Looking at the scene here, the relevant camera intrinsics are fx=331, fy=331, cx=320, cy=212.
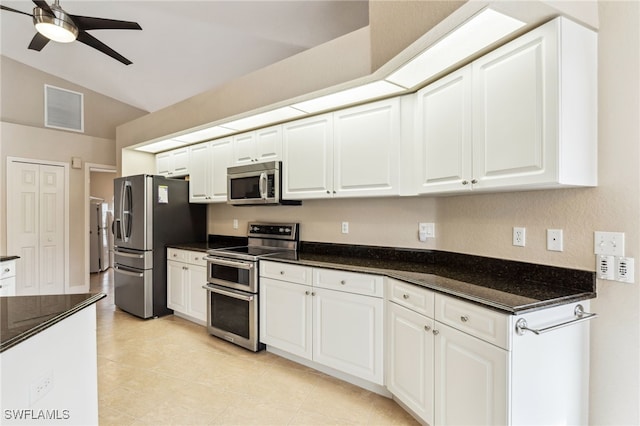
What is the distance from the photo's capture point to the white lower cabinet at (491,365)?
144cm

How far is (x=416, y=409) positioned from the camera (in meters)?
1.95

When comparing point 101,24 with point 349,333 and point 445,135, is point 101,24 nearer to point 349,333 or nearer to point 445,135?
point 445,135

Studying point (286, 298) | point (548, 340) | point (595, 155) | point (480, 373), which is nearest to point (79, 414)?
point (286, 298)

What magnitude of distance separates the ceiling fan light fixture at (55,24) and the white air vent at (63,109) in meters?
2.94

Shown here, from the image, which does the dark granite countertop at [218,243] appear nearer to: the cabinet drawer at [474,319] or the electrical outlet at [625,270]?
the cabinet drawer at [474,319]

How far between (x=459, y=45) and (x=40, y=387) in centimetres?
241

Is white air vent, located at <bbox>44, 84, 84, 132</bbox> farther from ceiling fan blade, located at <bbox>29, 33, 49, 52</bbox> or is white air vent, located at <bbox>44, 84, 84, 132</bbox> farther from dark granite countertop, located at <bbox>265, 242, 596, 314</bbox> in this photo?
dark granite countertop, located at <bbox>265, 242, 596, 314</bbox>

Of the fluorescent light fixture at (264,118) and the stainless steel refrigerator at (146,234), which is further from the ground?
the fluorescent light fixture at (264,118)

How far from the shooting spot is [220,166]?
12.8 ft

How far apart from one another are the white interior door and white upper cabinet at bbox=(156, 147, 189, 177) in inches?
73.7

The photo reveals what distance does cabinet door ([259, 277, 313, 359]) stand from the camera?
2660 mm

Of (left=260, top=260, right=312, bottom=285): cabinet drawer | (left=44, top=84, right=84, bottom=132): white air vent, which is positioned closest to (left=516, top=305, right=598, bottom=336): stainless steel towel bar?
(left=260, top=260, right=312, bottom=285): cabinet drawer

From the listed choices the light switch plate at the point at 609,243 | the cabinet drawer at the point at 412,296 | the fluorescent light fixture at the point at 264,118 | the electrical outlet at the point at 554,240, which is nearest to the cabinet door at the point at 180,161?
the fluorescent light fixture at the point at 264,118

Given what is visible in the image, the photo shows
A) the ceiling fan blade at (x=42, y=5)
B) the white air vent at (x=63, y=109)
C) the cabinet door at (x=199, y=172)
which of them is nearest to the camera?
the ceiling fan blade at (x=42, y=5)
